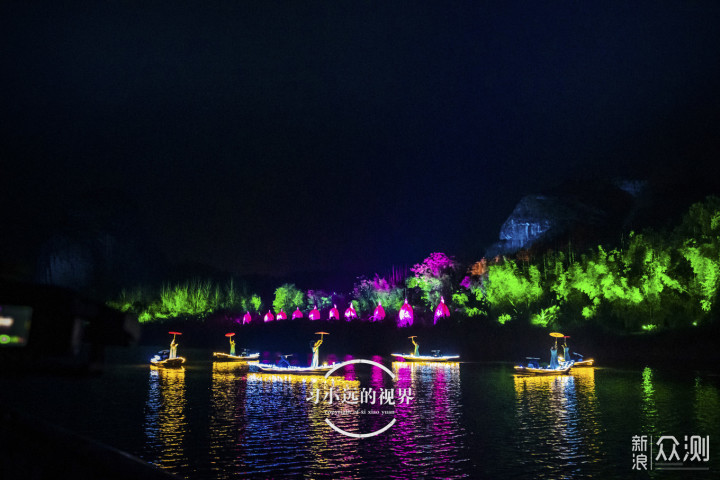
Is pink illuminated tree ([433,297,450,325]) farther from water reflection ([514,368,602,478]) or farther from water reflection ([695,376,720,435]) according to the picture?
water reflection ([695,376,720,435])

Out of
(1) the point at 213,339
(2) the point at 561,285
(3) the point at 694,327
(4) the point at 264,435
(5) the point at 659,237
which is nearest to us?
(4) the point at 264,435

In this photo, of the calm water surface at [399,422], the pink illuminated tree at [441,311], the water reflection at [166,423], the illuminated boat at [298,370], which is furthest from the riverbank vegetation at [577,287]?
the illuminated boat at [298,370]

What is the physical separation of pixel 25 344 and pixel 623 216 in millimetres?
92633

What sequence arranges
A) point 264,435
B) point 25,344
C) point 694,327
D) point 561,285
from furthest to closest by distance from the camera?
point 561,285 → point 694,327 → point 264,435 → point 25,344

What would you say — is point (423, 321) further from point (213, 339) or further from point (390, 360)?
point (213, 339)

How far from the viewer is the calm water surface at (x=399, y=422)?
15.7 m

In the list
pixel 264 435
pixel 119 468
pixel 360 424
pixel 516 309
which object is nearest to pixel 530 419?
pixel 360 424

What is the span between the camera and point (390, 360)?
56375 millimetres

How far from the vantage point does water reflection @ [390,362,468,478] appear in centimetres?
1566

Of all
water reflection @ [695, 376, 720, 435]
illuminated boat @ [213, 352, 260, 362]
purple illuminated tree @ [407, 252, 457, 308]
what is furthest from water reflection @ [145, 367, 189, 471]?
purple illuminated tree @ [407, 252, 457, 308]

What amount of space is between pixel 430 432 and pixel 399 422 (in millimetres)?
2073

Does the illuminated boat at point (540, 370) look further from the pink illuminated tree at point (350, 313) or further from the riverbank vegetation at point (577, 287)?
the pink illuminated tree at point (350, 313)

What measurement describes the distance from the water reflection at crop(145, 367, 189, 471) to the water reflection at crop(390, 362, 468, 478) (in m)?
6.13

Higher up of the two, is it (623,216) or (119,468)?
(623,216)
